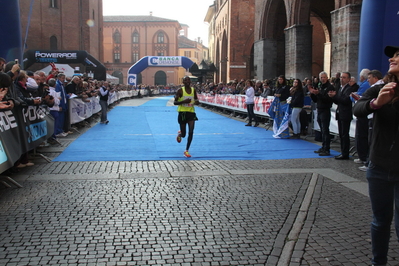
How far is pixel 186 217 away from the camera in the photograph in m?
5.29

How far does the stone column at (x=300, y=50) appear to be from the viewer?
2056 cm

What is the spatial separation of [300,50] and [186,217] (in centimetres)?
1704

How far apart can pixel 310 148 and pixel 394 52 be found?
823 cm

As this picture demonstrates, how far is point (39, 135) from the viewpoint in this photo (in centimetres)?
948

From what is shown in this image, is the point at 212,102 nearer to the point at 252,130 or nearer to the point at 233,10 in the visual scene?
the point at 252,130

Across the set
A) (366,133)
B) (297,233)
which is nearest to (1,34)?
(366,133)

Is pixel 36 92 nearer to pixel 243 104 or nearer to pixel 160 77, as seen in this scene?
pixel 243 104

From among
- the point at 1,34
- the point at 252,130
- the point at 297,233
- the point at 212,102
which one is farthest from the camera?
the point at 212,102

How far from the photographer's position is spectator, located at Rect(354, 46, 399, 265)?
3.36 meters

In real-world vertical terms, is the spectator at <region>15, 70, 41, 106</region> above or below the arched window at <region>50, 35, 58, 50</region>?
below

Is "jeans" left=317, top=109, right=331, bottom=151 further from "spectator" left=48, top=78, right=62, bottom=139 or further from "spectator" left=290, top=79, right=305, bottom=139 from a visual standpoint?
"spectator" left=48, top=78, right=62, bottom=139

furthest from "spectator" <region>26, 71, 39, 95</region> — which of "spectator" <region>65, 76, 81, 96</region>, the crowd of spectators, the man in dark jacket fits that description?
the man in dark jacket

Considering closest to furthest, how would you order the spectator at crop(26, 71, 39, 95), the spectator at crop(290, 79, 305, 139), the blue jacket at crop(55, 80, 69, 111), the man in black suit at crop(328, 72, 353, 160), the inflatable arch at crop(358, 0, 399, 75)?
the man in black suit at crop(328, 72, 353, 160) < the spectator at crop(26, 71, 39, 95) < the inflatable arch at crop(358, 0, 399, 75) < the blue jacket at crop(55, 80, 69, 111) < the spectator at crop(290, 79, 305, 139)

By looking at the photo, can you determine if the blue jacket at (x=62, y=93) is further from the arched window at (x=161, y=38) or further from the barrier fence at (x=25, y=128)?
the arched window at (x=161, y=38)
